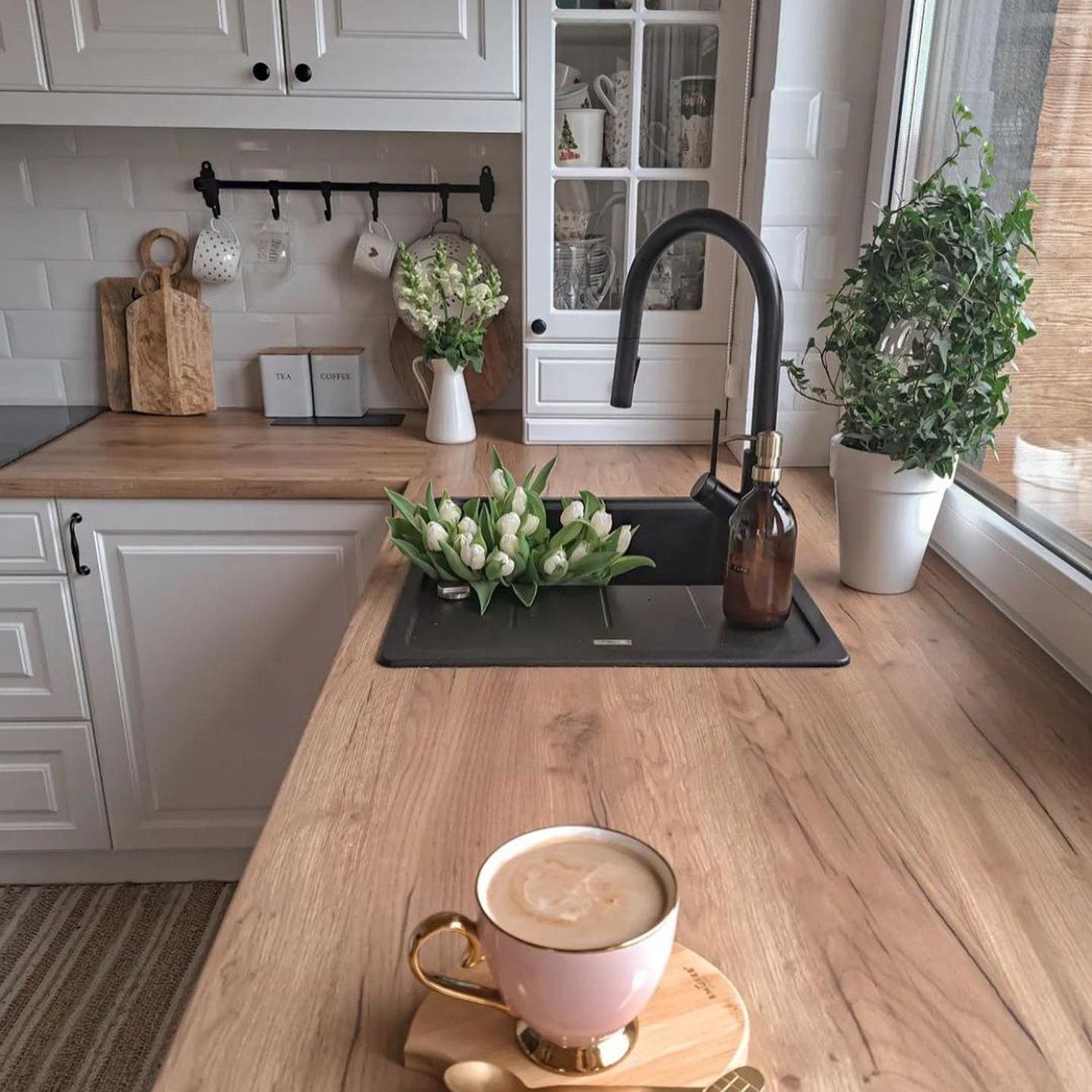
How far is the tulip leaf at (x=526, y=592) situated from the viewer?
113 centimetres

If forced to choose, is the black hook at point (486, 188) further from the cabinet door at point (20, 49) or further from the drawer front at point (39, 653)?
the drawer front at point (39, 653)

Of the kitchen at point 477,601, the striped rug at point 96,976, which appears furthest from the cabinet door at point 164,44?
the striped rug at point 96,976

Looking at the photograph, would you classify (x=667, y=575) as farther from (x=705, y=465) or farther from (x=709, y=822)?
(x=709, y=822)

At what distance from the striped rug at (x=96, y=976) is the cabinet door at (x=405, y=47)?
1590mm

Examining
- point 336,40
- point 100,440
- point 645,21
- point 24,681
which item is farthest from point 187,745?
point 645,21

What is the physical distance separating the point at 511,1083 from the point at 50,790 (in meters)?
1.69

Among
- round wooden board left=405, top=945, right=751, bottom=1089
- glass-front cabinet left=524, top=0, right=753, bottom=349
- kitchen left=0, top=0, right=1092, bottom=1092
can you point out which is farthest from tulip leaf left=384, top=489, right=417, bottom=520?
glass-front cabinet left=524, top=0, right=753, bottom=349

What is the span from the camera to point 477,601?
1.15 m

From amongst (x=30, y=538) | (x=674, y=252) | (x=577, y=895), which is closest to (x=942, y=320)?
(x=577, y=895)

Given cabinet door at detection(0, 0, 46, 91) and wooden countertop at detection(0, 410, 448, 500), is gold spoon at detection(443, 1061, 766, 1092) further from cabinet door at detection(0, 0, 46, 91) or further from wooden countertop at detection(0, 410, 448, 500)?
cabinet door at detection(0, 0, 46, 91)

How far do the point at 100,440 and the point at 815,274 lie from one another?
4.53ft

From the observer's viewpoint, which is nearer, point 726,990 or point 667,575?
point 726,990

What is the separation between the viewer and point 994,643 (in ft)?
3.53

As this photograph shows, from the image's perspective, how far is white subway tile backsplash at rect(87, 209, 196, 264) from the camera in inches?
83.0
